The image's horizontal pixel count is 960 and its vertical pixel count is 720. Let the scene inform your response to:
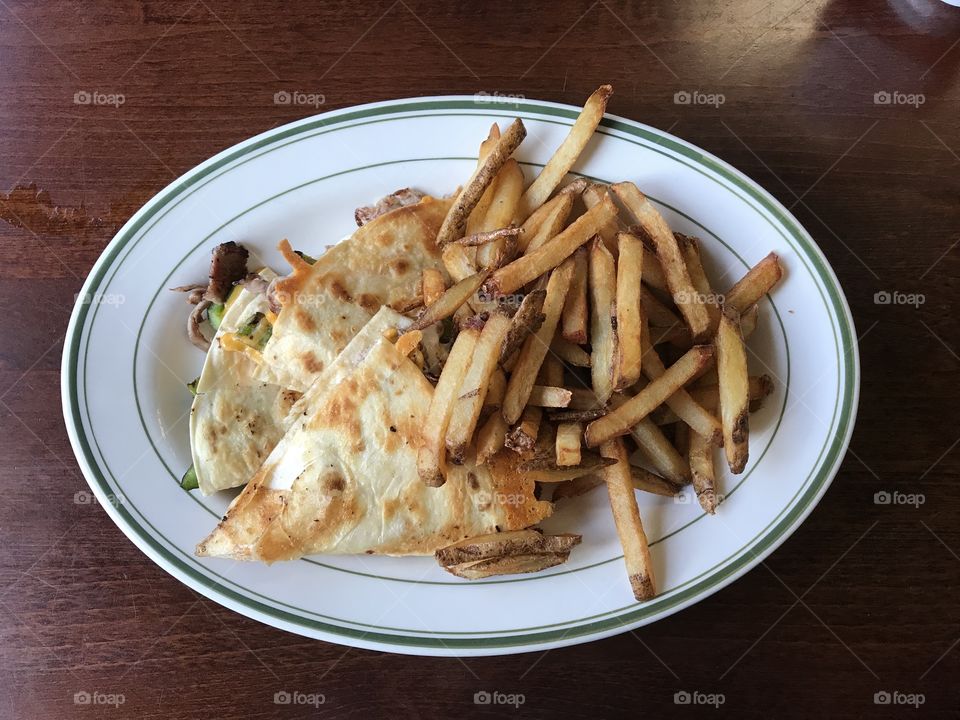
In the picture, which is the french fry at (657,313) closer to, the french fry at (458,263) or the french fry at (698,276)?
the french fry at (698,276)

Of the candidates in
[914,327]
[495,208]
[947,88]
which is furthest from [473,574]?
[947,88]

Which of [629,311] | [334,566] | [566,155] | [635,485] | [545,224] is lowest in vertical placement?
[334,566]

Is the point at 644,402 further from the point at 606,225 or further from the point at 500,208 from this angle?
the point at 500,208

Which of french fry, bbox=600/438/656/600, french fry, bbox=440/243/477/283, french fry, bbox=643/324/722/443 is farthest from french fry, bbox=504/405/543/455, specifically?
french fry, bbox=440/243/477/283

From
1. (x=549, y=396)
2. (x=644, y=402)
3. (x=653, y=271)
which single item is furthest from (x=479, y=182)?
(x=644, y=402)

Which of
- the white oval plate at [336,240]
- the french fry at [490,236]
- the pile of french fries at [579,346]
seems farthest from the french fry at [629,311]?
the white oval plate at [336,240]

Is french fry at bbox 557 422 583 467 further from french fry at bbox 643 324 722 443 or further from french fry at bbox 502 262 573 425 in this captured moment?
french fry at bbox 643 324 722 443
